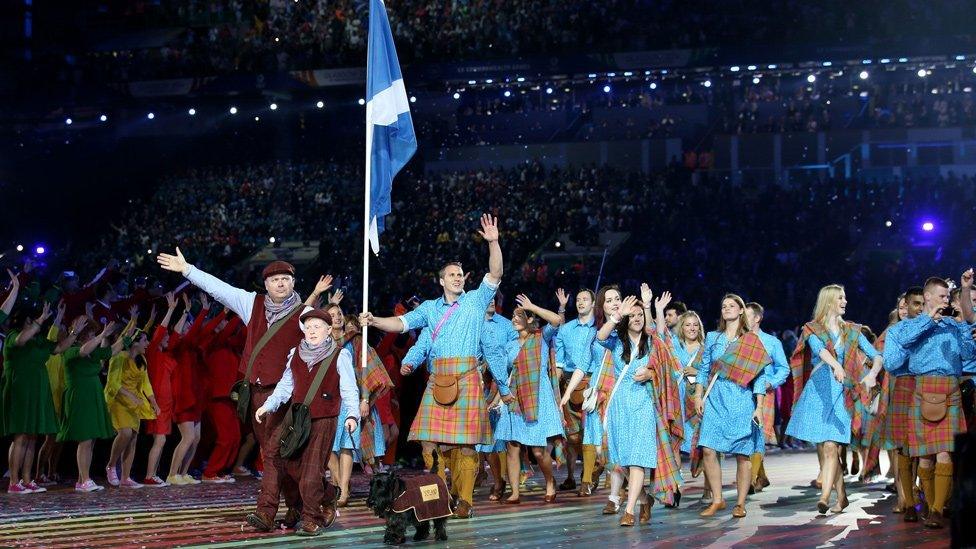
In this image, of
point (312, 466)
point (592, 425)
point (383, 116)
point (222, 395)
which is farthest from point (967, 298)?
point (222, 395)

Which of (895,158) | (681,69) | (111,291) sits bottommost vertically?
(111,291)

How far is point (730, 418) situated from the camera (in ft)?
32.5

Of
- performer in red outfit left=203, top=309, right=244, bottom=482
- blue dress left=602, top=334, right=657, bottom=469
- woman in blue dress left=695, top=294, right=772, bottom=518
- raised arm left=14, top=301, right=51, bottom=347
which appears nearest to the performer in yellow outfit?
performer in red outfit left=203, top=309, right=244, bottom=482

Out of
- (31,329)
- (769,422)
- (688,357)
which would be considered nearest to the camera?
(31,329)

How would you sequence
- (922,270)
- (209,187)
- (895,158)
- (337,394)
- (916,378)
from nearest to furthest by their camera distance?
(337,394) < (916,378) < (922,270) < (895,158) < (209,187)

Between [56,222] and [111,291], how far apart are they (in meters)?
19.3

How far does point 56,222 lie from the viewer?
104 feet

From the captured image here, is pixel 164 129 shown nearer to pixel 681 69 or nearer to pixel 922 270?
pixel 681 69

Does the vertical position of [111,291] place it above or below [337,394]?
above

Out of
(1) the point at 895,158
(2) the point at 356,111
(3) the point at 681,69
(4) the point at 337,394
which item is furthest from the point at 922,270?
(4) the point at 337,394

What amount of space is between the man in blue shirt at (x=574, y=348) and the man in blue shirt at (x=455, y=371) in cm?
215

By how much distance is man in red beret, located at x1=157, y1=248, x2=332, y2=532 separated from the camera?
8602 mm

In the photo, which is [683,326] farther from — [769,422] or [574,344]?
[769,422]

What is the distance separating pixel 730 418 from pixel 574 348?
7.99 feet
